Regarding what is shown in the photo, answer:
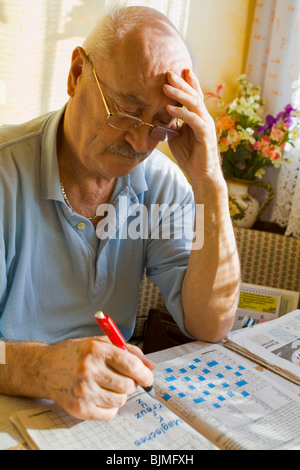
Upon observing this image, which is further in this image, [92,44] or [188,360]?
[92,44]

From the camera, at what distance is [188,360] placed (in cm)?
97

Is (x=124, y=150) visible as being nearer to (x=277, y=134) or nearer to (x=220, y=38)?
(x=277, y=134)

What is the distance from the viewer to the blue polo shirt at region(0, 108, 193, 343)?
3.58 feet

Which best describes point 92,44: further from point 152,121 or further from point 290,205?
point 290,205

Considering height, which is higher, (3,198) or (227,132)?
(227,132)

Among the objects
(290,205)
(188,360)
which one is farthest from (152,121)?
(290,205)

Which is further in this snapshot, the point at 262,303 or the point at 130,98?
the point at 262,303

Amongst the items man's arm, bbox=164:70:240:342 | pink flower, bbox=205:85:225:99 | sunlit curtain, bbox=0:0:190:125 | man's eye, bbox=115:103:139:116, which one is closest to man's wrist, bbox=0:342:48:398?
man's arm, bbox=164:70:240:342

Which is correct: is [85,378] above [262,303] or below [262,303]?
above

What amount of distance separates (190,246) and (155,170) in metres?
0.26

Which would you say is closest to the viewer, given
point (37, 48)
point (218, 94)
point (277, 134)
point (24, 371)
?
point (24, 371)

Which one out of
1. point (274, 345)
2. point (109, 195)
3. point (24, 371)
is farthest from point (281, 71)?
point (24, 371)

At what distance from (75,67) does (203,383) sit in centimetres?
81

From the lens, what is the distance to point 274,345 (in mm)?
1085
